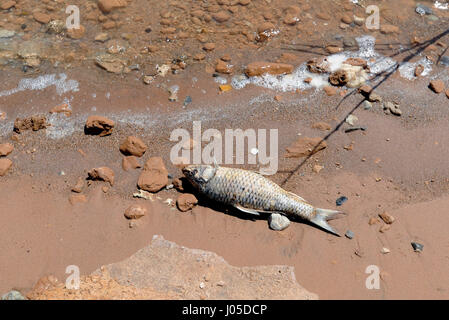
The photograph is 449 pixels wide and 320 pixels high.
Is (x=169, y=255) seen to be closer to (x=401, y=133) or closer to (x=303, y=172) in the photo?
(x=303, y=172)

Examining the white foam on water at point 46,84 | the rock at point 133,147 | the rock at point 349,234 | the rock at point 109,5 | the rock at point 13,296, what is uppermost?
the rock at point 109,5

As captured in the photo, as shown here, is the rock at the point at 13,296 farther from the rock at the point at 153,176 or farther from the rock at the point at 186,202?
the rock at the point at 186,202

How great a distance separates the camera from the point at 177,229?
5082 mm

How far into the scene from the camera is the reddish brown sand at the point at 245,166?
189 inches

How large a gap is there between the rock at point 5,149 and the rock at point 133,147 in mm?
1677

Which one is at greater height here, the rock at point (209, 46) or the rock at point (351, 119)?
Answer: the rock at point (209, 46)

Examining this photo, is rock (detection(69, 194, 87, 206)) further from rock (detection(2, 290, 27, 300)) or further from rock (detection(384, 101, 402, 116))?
rock (detection(384, 101, 402, 116))

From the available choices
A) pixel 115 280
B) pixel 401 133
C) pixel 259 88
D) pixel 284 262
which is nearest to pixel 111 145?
pixel 115 280

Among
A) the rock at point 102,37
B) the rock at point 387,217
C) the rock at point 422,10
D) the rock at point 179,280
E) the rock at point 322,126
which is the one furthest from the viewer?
the rock at point 422,10

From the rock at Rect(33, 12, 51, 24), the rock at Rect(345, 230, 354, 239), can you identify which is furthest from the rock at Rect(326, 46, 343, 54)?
the rock at Rect(33, 12, 51, 24)

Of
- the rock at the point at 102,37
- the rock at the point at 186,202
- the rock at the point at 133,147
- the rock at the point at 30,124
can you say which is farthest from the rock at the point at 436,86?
the rock at the point at 30,124

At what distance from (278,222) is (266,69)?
3.14 m

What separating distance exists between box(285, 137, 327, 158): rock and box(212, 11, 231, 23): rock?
11.2ft

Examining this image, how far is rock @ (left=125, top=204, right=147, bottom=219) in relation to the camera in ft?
16.9
